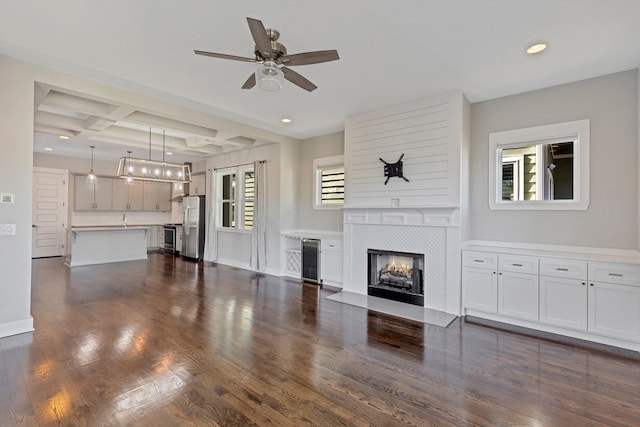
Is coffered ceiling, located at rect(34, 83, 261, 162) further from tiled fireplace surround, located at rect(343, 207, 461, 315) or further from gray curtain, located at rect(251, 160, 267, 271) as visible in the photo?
tiled fireplace surround, located at rect(343, 207, 461, 315)

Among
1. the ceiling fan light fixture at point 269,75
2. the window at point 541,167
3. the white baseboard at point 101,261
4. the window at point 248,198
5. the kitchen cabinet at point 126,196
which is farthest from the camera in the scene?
the kitchen cabinet at point 126,196

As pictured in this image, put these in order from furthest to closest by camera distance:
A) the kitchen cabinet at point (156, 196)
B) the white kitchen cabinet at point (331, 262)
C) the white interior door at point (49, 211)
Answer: the kitchen cabinet at point (156, 196) < the white interior door at point (49, 211) < the white kitchen cabinet at point (331, 262)

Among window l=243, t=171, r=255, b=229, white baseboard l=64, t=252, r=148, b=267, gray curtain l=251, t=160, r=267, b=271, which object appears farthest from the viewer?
window l=243, t=171, r=255, b=229

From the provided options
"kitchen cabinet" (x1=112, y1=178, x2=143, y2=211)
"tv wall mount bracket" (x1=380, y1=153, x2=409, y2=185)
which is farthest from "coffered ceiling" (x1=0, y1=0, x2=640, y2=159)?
"kitchen cabinet" (x1=112, y1=178, x2=143, y2=211)

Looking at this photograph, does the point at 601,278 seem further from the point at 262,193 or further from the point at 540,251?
the point at 262,193

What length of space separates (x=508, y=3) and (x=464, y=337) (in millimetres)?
3149

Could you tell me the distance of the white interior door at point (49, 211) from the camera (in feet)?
26.8

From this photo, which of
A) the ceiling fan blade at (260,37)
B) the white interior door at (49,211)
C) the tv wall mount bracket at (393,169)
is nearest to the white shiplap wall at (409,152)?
the tv wall mount bracket at (393,169)

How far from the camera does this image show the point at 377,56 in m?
3.20

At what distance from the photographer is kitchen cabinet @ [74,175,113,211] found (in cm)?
869

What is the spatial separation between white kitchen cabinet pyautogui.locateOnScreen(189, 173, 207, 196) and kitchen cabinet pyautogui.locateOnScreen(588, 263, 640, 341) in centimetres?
829

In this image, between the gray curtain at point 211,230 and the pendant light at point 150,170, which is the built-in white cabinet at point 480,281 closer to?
the pendant light at point 150,170

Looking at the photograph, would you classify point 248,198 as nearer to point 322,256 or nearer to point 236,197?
point 236,197

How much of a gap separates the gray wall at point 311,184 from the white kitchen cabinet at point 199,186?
134 inches
